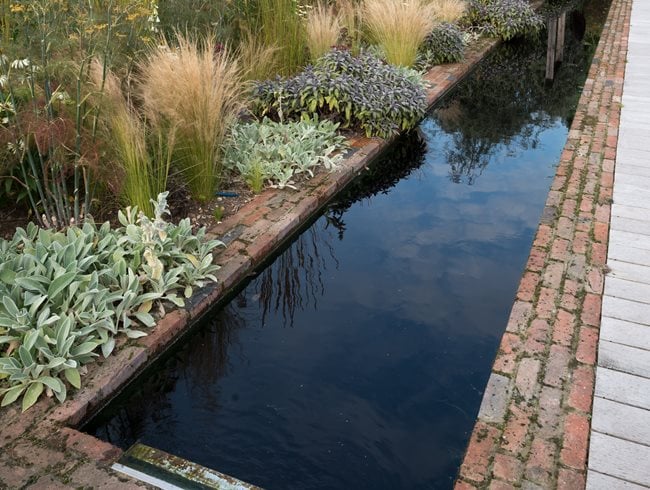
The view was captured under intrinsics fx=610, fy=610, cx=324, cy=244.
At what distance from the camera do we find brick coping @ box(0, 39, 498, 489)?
6.72 feet

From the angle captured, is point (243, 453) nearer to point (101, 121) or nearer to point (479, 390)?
point (479, 390)

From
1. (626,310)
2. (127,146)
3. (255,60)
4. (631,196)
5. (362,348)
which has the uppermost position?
(255,60)

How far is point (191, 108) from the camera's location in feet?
12.3

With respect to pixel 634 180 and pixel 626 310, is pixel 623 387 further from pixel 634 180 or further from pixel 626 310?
pixel 634 180

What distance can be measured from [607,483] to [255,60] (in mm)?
4439

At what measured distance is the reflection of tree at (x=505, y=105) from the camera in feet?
17.1

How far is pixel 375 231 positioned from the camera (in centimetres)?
392

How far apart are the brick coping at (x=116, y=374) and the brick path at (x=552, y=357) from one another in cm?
130

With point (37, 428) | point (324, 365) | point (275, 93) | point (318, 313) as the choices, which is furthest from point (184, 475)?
point (275, 93)

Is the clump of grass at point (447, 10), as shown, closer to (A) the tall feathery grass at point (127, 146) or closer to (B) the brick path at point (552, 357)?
(B) the brick path at point (552, 357)

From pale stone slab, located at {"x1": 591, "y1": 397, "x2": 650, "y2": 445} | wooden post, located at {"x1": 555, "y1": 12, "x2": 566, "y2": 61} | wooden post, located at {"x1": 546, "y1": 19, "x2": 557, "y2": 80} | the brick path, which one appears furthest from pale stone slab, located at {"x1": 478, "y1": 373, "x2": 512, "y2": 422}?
wooden post, located at {"x1": 555, "y1": 12, "x2": 566, "y2": 61}

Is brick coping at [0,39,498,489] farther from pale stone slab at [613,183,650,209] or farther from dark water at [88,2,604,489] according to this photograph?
pale stone slab at [613,183,650,209]

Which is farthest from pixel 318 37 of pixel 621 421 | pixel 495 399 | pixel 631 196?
pixel 621 421

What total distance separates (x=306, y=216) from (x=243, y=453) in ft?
6.42
